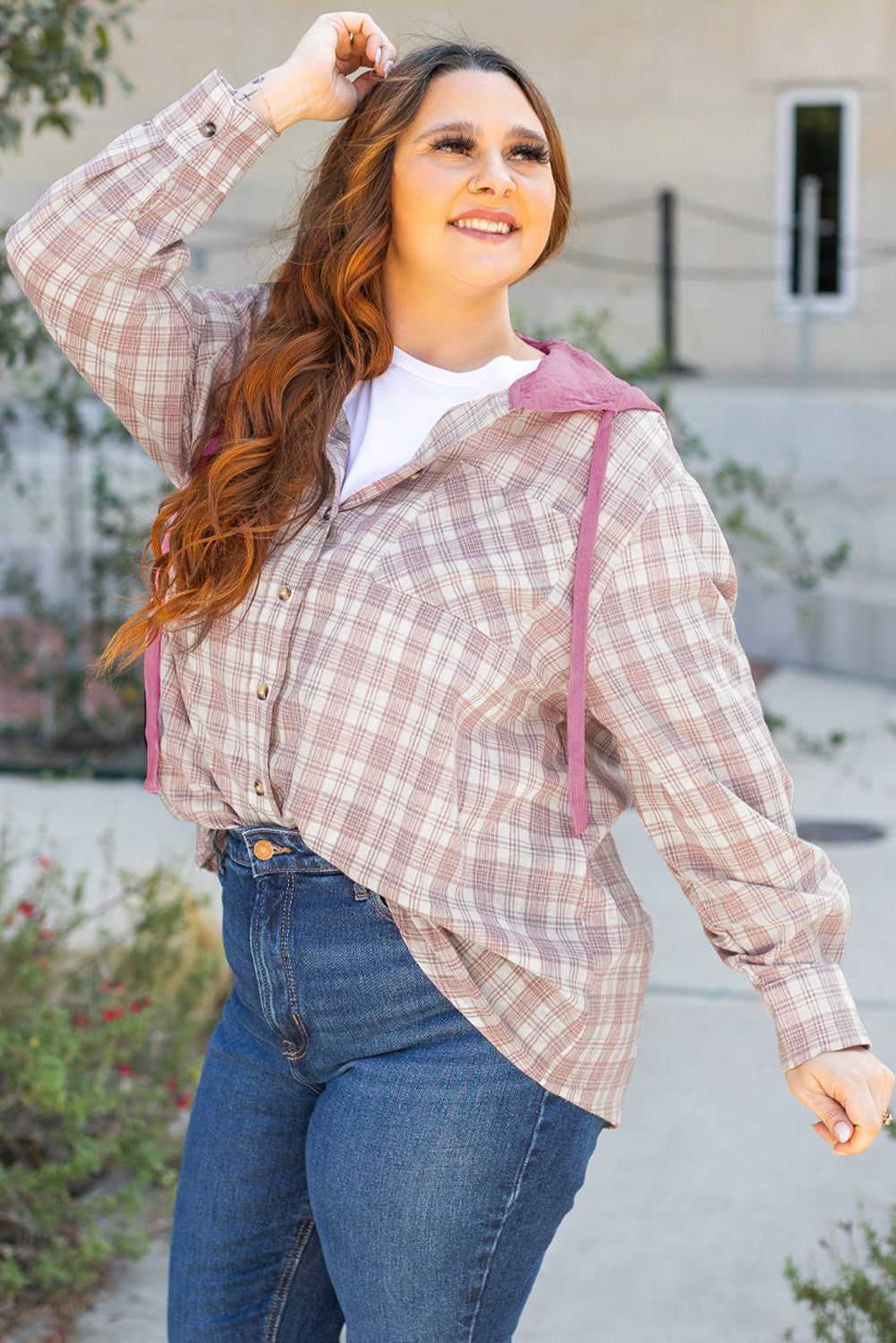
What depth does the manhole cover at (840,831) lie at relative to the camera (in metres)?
5.16

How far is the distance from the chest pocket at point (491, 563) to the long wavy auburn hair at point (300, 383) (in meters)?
0.14

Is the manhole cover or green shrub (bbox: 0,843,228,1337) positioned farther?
the manhole cover

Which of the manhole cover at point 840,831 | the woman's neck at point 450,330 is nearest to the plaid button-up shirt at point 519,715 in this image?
the woman's neck at point 450,330

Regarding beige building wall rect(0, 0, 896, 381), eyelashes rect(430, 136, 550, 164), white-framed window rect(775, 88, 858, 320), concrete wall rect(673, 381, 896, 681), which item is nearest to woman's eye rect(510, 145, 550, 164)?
eyelashes rect(430, 136, 550, 164)

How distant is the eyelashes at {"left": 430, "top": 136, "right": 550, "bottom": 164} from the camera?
168 centimetres

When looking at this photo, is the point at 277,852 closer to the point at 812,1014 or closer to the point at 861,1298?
the point at 812,1014

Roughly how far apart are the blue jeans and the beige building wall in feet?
35.3

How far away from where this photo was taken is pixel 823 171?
12547 mm

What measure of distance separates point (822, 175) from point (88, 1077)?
37.7 ft

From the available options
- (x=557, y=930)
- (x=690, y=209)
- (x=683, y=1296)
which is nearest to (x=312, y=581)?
(x=557, y=930)

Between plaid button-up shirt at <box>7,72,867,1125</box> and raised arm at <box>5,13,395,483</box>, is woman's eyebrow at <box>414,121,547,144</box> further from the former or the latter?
plaid button-up shirt at <box>7,72,867,1125</box>

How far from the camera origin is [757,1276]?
2.80 metres

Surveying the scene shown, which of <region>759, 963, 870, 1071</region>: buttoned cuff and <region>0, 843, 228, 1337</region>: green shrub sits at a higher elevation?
<region>759, 963, 870, 1071</region>: buttoned cuff

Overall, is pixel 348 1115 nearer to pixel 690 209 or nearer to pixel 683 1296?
pixel 683 1296
